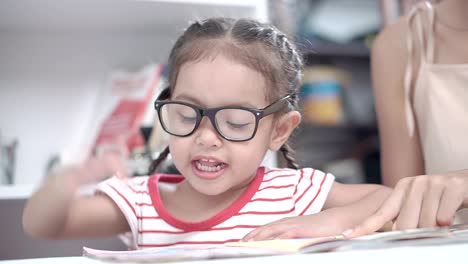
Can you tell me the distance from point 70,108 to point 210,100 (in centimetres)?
83

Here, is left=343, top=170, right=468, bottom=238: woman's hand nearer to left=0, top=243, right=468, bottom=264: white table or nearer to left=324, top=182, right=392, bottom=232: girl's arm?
left=324, top=182, right=392, bottom=232: girl's arm

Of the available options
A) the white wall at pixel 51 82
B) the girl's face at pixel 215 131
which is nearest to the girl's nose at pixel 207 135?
the girl's face at pixel 215 131

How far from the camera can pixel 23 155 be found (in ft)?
4.76

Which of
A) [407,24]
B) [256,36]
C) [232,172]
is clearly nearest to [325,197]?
[232,172]

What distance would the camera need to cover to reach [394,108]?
1117 mm

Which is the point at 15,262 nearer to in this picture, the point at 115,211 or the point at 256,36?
the point at 115,211

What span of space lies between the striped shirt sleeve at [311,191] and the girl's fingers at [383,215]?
7.8 inches

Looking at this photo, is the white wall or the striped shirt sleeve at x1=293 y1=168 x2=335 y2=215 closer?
the striped shirt sleeve at x1=293 y1=168 x2=335 y2=215

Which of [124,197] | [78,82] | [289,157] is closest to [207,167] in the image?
[124,197]

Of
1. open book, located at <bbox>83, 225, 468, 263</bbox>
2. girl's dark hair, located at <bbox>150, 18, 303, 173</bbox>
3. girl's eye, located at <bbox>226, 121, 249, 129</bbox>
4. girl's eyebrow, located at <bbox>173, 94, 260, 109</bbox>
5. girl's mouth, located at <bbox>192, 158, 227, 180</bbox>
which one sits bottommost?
open book, located at <bbox>83, 225, 468, 263</bbox>

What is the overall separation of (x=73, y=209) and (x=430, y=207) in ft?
1.54

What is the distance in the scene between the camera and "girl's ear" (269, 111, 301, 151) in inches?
34.7

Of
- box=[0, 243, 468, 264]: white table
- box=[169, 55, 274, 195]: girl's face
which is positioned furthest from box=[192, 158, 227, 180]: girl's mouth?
box=[0, 243, 468, 264]: white table

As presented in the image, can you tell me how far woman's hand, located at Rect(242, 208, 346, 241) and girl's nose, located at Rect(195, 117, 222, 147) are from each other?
15cm
